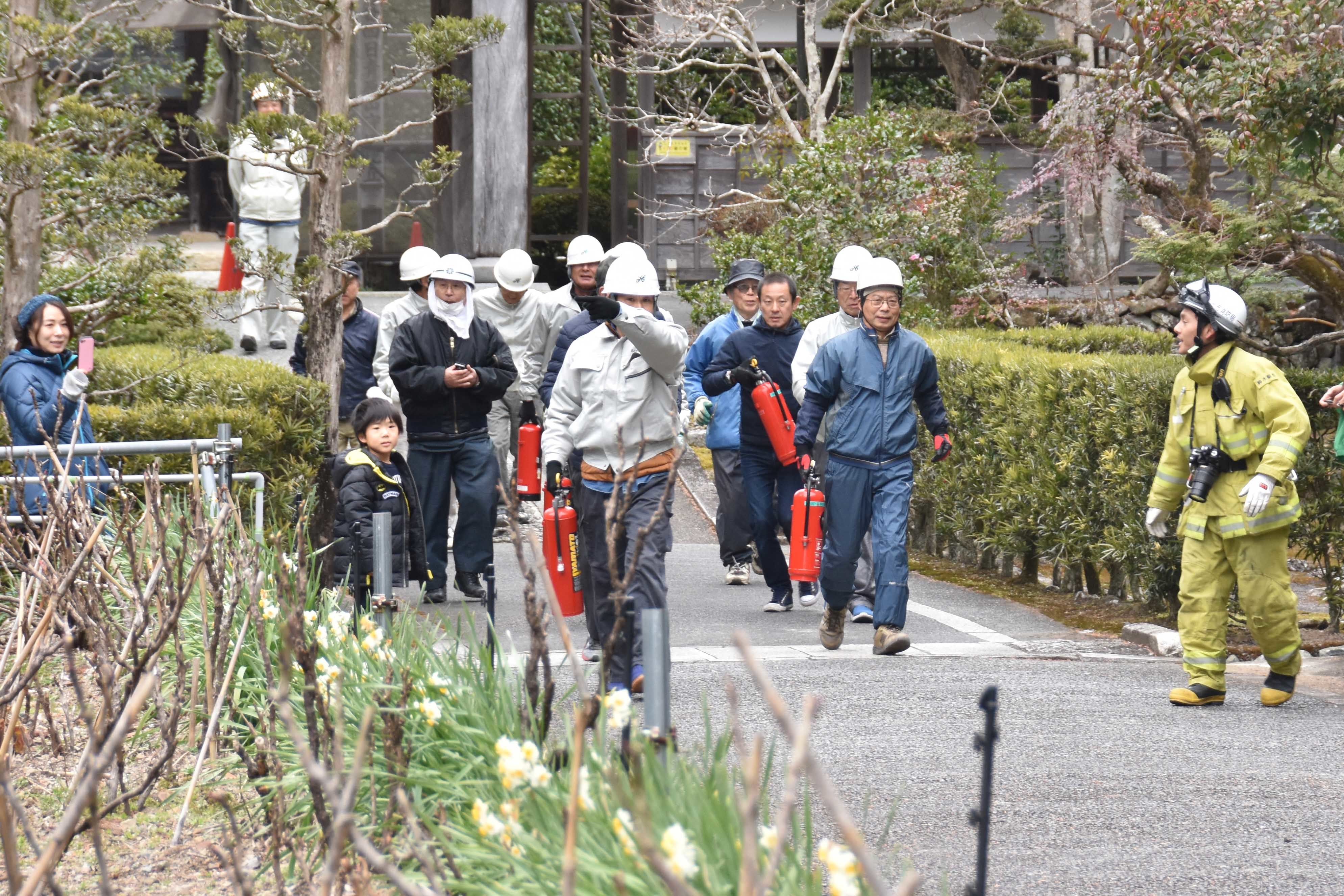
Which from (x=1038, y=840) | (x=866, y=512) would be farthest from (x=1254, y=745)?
(x=866, y=512)

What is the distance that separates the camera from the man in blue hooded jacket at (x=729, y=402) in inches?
384

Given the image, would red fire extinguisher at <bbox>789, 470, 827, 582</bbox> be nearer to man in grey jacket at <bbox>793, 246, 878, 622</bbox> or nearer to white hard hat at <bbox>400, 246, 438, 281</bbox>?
man in grey jacket at <bbox>793, 246, 878, 622</bbox>

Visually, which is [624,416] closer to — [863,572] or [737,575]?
[863,572]

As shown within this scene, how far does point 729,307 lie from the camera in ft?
52.7

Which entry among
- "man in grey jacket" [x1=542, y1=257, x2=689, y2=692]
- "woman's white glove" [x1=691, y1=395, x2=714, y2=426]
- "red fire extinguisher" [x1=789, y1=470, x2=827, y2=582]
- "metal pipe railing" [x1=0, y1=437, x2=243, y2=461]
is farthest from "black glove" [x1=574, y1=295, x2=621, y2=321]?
"woman's white glove" [x1=691, y1=395, x2=714, y2=426]

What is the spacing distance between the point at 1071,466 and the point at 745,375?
7.02ft

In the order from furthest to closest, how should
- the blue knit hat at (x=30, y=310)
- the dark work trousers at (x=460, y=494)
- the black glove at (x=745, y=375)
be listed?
1. the black glove at (x=745, y=375)
2. the dark work trousers at (x=460, y=494)
3. the blue knit hat at (x=30, y=310)

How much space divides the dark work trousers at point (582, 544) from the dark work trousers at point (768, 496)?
7.17ft

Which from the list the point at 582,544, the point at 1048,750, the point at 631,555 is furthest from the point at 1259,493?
the point at 582,544

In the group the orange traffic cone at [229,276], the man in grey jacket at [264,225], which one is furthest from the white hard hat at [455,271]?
the orange traffic cone at [229,276]

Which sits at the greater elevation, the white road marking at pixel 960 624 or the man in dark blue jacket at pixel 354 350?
the man in dark blue jacket at pixel 354 350

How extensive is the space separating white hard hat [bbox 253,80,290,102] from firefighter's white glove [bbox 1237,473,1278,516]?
6.41 metres

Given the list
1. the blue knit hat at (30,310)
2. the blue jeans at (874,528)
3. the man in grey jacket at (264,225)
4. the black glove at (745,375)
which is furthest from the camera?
the man in grey jacket at (264,225)

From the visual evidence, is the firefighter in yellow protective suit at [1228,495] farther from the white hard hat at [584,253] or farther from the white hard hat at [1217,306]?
the white hard hat at [584,253]
